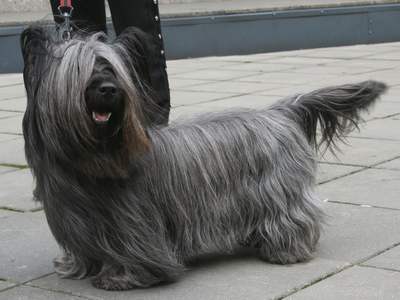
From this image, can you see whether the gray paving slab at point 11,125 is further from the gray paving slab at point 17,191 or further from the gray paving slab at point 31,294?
the gray paving slab at point 31,294

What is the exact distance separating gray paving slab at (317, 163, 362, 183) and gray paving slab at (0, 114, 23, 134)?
2.92 meters

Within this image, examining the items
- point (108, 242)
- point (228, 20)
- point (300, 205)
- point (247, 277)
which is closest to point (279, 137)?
point (300, 205)

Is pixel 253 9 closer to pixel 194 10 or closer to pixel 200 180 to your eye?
pixel 194 10

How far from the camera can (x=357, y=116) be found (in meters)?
4.71

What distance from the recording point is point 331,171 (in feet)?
20.6

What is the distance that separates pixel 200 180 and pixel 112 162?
→ 0.52 meters

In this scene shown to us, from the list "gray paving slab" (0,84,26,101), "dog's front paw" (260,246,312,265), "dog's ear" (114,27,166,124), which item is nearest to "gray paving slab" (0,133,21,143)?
"gray paving slab" (0,84,26,101)

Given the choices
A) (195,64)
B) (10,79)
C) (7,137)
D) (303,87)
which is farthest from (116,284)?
(195,64)

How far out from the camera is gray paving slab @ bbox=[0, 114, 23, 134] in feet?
26.7

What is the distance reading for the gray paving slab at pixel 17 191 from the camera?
5.72 metres

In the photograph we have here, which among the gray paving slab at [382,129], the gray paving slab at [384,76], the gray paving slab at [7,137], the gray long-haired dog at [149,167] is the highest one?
the gray long-haired dog at [149,167]

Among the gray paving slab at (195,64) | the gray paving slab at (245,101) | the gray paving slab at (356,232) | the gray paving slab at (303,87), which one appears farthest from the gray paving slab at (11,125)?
the gray paving slab at (356,232)

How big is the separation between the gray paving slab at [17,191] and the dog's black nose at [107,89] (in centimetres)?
207

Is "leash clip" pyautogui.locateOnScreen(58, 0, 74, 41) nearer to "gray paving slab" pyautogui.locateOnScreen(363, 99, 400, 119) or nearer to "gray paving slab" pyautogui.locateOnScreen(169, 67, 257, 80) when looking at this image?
"gray paving slab" pyautogui.locateOnScreen(363, 99, 400, 119)
